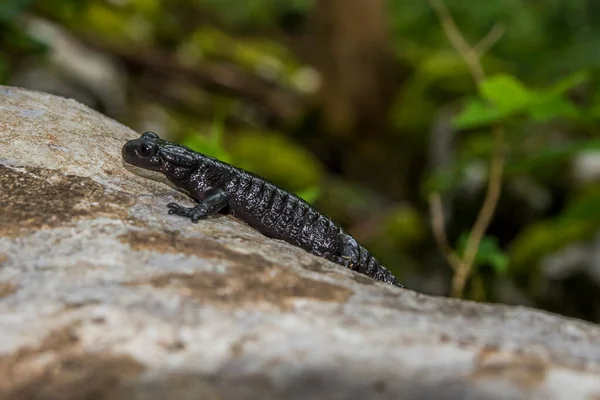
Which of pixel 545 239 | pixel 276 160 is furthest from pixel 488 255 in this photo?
pixel 276 160

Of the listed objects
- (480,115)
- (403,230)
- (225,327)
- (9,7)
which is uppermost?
(403,230)

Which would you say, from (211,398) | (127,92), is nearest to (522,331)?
(211,398)

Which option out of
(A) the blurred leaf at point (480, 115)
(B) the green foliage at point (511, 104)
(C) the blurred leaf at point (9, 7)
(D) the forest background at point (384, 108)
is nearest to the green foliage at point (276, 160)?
(D) the forest background at point (384, 108)

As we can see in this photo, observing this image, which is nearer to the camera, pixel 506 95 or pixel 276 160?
pixel 506 95

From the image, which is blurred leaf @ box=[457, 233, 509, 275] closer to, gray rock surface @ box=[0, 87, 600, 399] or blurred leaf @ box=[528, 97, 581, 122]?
blurred leaf @ box=[528, 97, 581, 122]

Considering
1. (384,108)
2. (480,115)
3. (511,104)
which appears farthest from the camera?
(384,108)

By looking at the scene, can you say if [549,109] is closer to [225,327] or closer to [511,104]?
[511,104]

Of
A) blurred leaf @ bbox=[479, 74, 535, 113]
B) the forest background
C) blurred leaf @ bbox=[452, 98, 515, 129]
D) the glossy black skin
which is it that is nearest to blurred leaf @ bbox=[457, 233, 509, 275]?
the forest background
